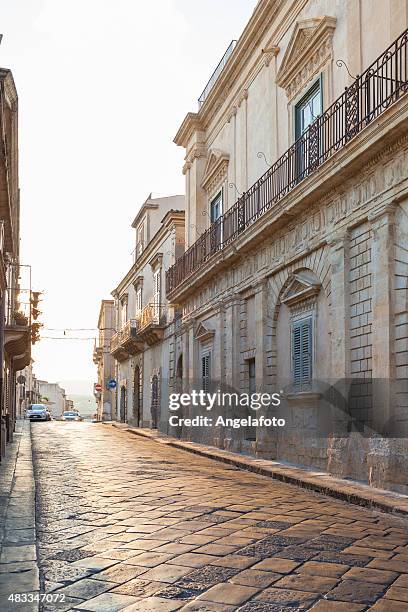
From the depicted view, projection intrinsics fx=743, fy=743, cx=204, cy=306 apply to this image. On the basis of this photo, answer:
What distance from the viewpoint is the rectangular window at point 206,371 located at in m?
20.6

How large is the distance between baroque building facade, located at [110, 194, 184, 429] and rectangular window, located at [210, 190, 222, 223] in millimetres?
5553

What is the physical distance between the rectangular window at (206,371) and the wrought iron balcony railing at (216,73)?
754 cm

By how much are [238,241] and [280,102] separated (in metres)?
3.14

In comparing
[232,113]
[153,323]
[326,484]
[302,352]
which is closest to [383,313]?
[326,484]

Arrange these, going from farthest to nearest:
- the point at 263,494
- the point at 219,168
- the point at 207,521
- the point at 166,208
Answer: the point at 166,208, the point at 219,168, the point at 263,494, the point at 207,521

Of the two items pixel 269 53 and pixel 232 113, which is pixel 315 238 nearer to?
pixel 269 53

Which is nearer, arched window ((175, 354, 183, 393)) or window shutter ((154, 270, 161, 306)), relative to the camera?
arched window ((175, 354, 183, 393))

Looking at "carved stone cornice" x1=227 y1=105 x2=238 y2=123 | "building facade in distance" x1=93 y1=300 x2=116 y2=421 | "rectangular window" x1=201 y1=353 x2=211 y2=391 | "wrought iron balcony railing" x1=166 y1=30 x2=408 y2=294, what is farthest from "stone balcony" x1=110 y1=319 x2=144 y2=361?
"wrought iron balcony railing" x1=166 y1=30 x2=408 y2=294

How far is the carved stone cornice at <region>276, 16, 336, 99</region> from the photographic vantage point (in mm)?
13125

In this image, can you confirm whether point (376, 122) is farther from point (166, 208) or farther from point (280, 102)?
point (166, 208)

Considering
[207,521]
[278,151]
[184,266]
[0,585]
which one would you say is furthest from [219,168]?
A: [0,585]

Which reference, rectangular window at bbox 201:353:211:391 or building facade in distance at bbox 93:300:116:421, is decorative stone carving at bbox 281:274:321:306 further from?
building facade in distance at bbox 93:300:116:421

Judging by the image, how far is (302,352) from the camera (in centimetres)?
1391

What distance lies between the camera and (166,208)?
122ft
